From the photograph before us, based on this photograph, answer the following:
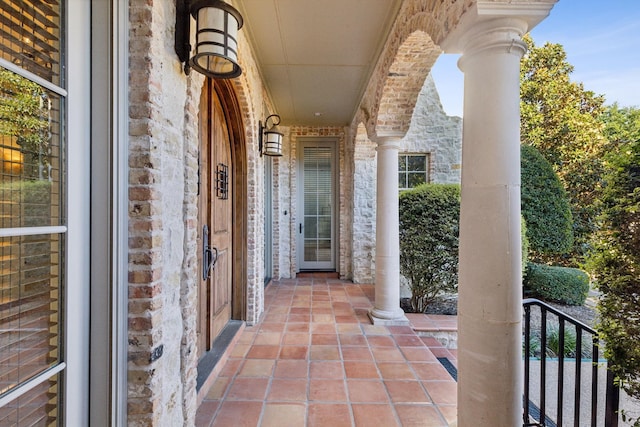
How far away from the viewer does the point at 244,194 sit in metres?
3.33

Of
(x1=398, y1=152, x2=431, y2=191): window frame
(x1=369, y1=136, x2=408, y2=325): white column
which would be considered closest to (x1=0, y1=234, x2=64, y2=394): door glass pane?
(x1=369, y1=136, x2=408, y2=325): white column

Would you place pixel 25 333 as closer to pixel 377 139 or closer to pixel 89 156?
pixel 89 156

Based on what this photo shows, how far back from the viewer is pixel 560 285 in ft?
17.5

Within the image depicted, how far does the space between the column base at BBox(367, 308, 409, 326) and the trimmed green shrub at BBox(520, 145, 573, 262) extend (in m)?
3.93

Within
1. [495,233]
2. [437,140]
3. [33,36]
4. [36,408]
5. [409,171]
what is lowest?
[36,408]

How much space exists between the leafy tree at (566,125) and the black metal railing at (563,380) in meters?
3.42

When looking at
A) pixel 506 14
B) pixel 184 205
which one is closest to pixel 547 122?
pixel 506 14

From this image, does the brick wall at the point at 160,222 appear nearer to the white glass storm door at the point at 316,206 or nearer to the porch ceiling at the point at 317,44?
the porch ceiling at the point at 317,44

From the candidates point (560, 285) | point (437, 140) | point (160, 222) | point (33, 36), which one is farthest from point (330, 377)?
point (560, 285)

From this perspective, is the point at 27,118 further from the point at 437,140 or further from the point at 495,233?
the point at 437,140

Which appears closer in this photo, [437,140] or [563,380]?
[563,380]

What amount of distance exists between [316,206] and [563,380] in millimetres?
4496

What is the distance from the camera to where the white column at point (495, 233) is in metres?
1.35

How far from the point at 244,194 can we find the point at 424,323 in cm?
261
